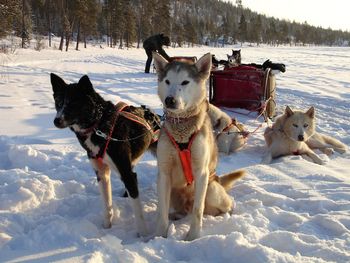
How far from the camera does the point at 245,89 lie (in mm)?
7863

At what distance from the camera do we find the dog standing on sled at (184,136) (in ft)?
9.11

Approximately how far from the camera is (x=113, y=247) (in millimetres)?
2504

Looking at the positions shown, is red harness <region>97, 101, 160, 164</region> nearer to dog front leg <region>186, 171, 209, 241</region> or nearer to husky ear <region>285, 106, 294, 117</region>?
dog front leg <region>186, 171, 209, 241</region>

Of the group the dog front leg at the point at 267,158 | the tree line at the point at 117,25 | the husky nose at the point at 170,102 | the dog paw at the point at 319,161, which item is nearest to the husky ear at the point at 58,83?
the husky nose at the point at 170,102

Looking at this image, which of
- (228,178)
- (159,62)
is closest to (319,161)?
(228,178)

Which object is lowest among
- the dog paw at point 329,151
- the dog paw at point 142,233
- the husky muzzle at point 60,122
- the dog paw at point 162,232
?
the dog paw at point 142,233

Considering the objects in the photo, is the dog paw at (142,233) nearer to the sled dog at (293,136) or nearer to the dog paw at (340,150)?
the sled dog at (293,136)

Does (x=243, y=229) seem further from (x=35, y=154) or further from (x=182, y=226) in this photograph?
(x=35, y=154)

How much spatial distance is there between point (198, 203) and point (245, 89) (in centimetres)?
533

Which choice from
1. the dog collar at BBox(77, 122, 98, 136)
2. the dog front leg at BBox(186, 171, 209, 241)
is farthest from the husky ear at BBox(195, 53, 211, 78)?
the dog collar at BBox(77, 122, 98, 136)

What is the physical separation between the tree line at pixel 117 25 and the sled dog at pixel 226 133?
17.7 meters

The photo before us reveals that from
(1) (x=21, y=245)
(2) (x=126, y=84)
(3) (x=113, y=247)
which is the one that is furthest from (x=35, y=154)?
(2) (x=126, y=84)

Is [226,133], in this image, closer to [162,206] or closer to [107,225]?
[162,206]

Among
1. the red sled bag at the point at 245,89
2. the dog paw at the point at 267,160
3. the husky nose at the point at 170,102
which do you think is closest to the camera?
the husky nose at the point at 170,102
